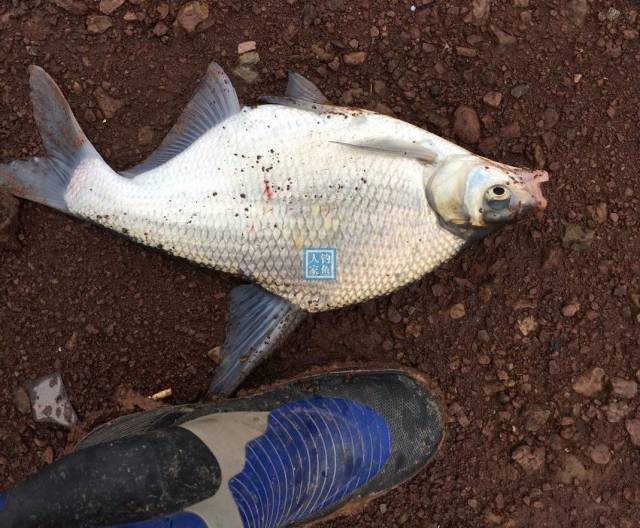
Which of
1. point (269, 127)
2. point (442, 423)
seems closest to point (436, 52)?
point (269, 127)

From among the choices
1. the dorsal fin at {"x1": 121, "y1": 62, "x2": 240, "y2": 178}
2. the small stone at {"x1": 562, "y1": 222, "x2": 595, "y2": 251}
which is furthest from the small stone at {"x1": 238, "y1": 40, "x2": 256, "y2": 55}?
the small stone at {"x1": 562, "y1": 222, "x2": 595, "y2": 251}

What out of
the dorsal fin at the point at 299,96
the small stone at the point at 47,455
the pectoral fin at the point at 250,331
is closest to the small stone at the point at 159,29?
the dorsal fin at the point at 299,96

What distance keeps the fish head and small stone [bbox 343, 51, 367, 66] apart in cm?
64

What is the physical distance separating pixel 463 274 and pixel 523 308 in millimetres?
300

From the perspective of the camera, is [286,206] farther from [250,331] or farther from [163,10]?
[163,10]

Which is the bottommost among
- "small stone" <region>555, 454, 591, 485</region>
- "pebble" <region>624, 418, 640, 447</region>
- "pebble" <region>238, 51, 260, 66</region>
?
"small stone" <region>555, 454, 591, 485</region>

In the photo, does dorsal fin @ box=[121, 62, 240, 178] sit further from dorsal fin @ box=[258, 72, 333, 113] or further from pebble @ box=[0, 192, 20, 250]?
pebble @ box=[0, 192, 20, 250]

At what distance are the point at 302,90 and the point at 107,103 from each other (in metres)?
0.84

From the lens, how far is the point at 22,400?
2355mm

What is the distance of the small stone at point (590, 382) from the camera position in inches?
96.4

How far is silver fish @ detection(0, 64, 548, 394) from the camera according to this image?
2.12 metres

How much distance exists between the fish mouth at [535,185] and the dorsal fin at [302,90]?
0.87 metres

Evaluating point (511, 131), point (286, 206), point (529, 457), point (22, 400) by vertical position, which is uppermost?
point (511, 131)

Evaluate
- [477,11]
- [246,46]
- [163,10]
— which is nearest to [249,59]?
[246,46]
